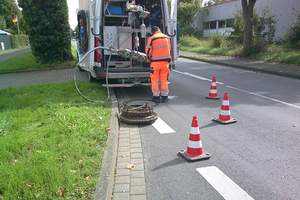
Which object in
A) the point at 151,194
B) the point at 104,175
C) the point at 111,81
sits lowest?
the point at 151,194

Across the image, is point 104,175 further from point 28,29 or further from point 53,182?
point 28,29

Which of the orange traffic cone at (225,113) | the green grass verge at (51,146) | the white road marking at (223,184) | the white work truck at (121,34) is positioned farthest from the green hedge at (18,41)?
the white road marking at (223,184)

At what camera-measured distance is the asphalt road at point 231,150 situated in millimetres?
3221

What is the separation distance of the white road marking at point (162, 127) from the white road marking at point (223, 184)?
1.55m

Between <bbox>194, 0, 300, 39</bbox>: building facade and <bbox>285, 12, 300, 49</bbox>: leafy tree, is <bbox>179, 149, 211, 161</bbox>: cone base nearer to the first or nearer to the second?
<bbox>285, 12, 300, 49</bbox>: leafy tree

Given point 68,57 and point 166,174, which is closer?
point 166,174

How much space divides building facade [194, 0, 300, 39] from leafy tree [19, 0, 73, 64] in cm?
1326

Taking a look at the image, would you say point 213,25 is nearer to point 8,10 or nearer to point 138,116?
point 138,116

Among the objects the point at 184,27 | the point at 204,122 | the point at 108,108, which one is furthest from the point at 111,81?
the point at 184,27

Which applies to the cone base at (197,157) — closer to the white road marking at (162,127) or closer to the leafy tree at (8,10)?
the white road marking at (162,127)

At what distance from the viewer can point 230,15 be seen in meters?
30.1

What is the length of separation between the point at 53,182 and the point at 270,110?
17.4 ft

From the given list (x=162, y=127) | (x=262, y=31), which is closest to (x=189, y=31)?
(x=262, y=31)

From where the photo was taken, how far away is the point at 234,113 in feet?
20.4
